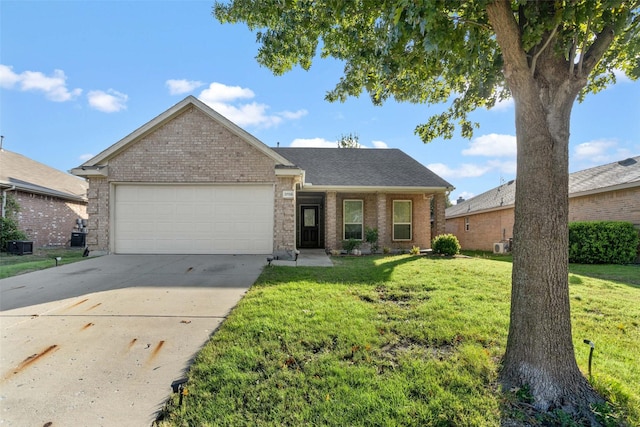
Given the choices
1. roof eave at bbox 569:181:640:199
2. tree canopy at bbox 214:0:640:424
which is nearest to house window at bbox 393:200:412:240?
roof eave at bbox 569:181:640:199

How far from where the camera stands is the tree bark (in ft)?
8.89

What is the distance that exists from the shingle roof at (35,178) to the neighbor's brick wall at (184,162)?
6.61 meters

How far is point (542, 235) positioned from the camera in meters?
2.76

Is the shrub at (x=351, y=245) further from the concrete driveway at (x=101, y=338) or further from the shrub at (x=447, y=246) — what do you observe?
the concrete driveway at (x=101, y=338)

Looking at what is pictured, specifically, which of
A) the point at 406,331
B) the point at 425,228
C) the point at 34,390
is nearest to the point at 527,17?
the point at 406,331

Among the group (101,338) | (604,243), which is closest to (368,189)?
(604,243)

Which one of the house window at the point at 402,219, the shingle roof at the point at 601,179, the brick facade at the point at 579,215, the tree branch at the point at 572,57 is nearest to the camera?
the tree branch at the point at 572,57

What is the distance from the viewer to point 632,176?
1150 centimetres

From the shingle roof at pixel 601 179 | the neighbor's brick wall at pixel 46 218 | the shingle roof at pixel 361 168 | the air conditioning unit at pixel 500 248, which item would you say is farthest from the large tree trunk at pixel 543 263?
the neighbor's brick wall at pixel 46 218

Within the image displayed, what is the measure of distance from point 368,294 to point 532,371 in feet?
10.2

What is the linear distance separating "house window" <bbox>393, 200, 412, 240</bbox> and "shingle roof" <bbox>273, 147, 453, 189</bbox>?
1.20 meters

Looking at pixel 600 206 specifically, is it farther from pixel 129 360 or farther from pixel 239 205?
pixel 129 360

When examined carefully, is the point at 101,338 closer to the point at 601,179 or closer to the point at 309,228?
the point at 309,228

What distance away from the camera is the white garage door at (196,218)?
33.5ft
